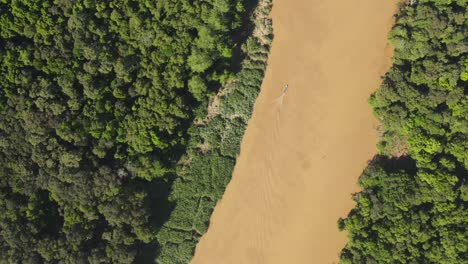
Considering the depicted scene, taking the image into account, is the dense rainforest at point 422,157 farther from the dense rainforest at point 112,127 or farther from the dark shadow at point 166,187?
the dark shadow at point 166,187

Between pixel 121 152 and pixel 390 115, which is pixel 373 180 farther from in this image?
pixel 121 152

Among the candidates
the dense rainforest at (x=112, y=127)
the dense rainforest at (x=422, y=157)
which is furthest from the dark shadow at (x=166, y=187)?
the dense rainforest at (x=422, y=157)

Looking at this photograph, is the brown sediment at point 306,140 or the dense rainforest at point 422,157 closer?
the dense rainforest at point 422,157

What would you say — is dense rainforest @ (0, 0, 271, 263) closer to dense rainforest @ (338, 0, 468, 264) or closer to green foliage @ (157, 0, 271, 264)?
green foliage @ (157, 0, 271, 264)

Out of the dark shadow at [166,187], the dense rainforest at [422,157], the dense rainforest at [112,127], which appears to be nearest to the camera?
the dense rainforest at [422,157]

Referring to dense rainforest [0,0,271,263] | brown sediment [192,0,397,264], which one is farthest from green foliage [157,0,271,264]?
brown sediment [192,0,397,264]

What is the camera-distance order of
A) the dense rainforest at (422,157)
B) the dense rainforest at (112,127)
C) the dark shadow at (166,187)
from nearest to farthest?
the dense rainforest at (422,157) → the dense rainforest at (112,127) → the dark shadow at (166,187)

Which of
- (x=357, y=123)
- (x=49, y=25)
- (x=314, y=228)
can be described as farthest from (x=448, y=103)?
(x=49, y=25)
